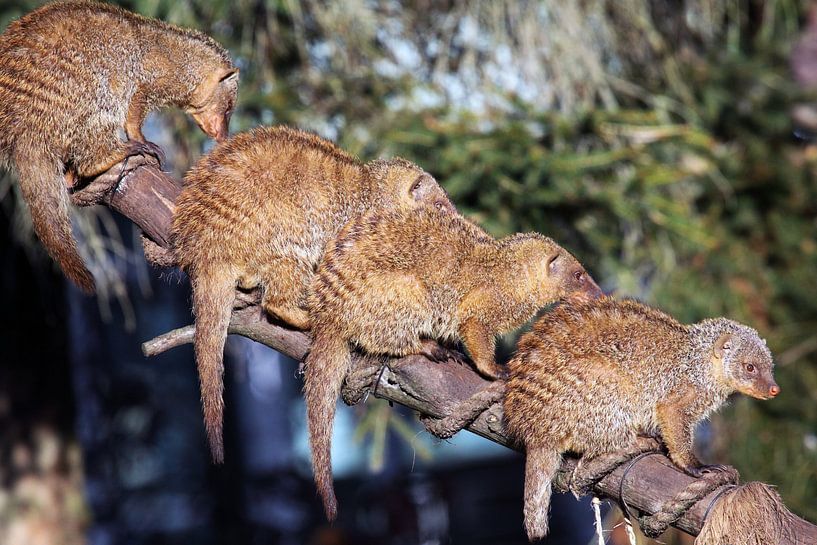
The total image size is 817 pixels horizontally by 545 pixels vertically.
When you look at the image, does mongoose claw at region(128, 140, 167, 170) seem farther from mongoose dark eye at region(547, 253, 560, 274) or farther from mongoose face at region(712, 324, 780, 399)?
mongoose face at region(712, 324, 780, 399)

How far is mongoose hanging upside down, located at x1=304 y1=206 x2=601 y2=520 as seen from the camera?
6.76 feet

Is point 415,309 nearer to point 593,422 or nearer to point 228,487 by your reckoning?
point 593,422

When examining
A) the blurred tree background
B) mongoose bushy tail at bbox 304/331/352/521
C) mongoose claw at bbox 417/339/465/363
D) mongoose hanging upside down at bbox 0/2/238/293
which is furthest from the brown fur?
the blurred tree background

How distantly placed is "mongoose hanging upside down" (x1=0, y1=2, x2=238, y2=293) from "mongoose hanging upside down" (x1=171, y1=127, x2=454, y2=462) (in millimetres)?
218

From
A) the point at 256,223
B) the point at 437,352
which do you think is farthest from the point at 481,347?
the point at 256,223

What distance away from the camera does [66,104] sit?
219cm

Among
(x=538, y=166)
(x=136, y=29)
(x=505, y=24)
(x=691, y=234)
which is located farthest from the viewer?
(x=505, y=24)

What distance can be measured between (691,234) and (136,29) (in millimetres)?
3074

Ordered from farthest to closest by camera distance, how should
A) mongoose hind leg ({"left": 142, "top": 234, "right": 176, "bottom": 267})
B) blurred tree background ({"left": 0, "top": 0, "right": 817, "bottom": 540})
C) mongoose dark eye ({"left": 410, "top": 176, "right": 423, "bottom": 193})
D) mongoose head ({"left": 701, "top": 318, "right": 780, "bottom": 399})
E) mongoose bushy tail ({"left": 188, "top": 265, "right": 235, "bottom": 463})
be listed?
1. blurred tree background ({"left": 0, "top": 0, "right": 817, "bottom": 540})
2. mongoose dark eye ({"left": 410, "top": 176, "right": 423, "bottom": 193})
3. mongoose head ({"left": 701, "top": 318, "right": 780, "bottom": 399})
4. mongoose hind leg ({"left": 142, "top": 234, "right": 176, "bottom": 267})
5. mongoose bushy tail ({"left": 188, "top": 265, "right": 235, "bottom": 463})

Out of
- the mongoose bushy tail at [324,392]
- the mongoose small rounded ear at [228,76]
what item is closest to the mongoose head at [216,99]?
the mongoose small rounded ear at [228,76]

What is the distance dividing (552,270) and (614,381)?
0.38 meters

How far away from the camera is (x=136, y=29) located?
2418 mm

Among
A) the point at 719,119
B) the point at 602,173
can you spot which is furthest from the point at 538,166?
the point at 719,119

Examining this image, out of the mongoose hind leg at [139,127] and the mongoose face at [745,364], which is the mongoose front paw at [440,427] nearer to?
the mongoose face at [745,364]
